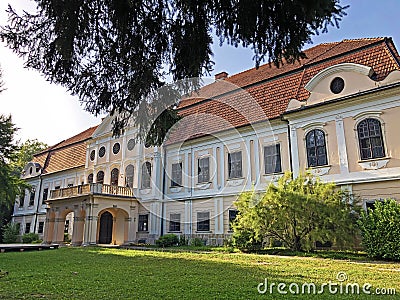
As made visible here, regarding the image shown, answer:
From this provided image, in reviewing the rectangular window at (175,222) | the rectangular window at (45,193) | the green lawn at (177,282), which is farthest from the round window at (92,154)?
the green lawn at (177,282)

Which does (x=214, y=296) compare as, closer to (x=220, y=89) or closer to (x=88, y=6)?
(x=88, y=6)

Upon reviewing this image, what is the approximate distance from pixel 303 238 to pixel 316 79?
7.10 metres

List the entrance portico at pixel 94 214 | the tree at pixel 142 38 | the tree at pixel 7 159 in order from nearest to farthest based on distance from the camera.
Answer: the tree at pixel 142 38 < the tree at pixel 7 159 < the entrance portico at pixel 94 214

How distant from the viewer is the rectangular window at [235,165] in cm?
1753

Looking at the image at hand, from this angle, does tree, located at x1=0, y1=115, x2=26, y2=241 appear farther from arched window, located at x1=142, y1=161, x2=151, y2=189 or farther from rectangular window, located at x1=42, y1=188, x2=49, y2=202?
rectangular window, located at x1=42, y1=188, x2=49, y2=202

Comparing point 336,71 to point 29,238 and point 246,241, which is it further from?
point 29,238

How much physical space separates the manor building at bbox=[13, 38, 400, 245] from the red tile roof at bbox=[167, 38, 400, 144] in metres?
0.06

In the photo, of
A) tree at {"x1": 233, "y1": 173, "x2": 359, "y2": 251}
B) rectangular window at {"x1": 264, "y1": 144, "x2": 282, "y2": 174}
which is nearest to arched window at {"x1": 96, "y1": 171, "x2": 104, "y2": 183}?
rectangular window at {"x1": 264, "y1": 144, "x2": 282, "y2": 174}

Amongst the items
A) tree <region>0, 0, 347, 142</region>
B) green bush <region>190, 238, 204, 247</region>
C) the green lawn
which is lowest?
the green lawn

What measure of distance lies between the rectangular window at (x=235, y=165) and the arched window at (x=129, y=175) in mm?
7962

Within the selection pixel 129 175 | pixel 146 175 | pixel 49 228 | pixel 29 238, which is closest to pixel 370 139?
pixel 146 175

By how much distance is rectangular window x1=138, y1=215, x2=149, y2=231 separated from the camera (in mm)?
21453

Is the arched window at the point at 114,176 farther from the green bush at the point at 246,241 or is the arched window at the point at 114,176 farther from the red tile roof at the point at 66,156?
the green bush at the point at 246,241

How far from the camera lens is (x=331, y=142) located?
14.3 m
